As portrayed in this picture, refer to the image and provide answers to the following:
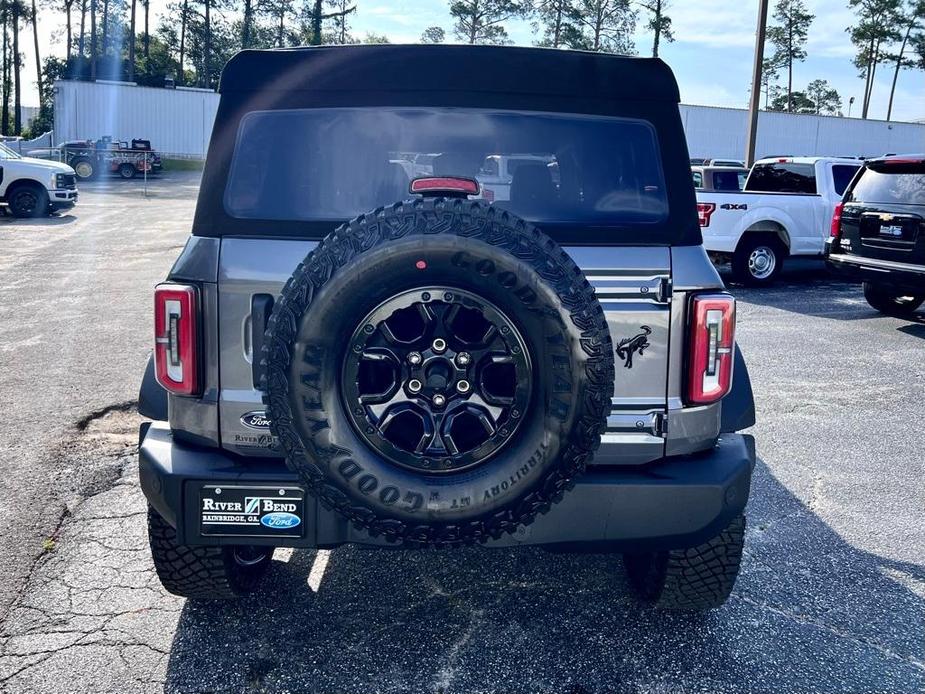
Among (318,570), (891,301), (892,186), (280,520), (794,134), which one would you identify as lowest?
(318,570)

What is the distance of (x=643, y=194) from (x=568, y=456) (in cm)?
107

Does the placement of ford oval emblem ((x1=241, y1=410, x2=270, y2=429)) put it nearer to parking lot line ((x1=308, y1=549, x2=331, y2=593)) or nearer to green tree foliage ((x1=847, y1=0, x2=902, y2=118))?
parking lot line ((x1=308, y1=549, x2=331, y2=593))

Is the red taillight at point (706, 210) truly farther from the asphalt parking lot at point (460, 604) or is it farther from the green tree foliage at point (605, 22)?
the green tree foliage at point (605, 22)

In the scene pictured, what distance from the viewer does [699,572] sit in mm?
3176

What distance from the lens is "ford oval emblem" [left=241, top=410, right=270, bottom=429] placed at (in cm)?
282

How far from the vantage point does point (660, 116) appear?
3.08 metres

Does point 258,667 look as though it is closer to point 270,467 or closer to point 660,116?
point 270,467

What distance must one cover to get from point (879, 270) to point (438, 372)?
326 inches

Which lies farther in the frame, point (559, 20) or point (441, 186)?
point (559, 20)

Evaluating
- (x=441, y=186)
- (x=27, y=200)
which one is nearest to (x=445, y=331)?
(x=441, y=186)

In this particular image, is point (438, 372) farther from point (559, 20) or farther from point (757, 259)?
point (559, 20)

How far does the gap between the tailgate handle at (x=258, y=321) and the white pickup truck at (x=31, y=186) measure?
20708mm

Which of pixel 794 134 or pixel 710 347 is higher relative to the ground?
pixel 794 134

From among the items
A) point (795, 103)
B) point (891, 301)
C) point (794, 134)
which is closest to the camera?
point (891, 301)
